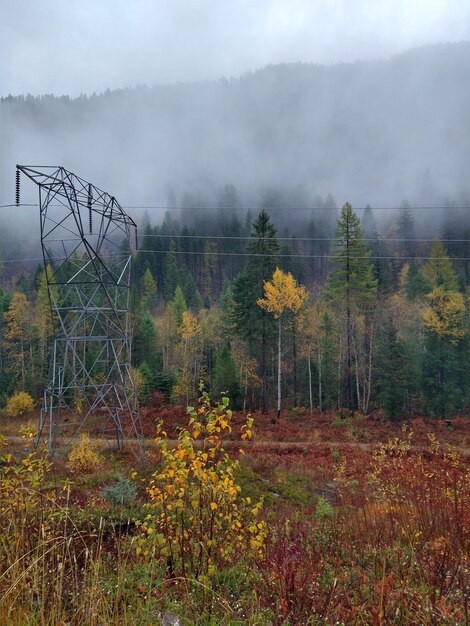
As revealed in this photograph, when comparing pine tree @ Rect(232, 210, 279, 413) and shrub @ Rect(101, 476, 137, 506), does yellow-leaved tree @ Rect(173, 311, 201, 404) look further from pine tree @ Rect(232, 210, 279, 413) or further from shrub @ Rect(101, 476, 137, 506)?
shrub @ Rect(101, 476, 137, 506)

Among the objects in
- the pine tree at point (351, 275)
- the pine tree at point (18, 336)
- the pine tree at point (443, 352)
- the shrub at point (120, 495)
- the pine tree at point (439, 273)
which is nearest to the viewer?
the shrub at point (120, 495)

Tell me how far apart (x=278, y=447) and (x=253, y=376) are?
1052 centimetres

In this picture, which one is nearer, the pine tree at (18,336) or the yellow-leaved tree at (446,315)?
the yellow-leaved tree at (446,315)

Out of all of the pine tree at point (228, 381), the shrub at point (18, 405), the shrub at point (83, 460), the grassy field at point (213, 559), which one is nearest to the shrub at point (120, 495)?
the grassy field at point (213, 559)

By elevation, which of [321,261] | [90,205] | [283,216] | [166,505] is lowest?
[166,505]

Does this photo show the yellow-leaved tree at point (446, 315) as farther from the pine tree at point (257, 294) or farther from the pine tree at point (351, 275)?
the pine tree at point (257, 294)

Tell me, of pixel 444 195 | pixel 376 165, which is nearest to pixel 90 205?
pixel 444 195

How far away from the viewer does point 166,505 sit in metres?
3.72

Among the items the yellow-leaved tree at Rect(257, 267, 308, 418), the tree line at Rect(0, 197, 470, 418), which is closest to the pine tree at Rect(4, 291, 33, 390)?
the tree line at Rect(0, 197, 470, 418)

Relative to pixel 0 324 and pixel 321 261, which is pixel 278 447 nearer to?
pixel 0 324

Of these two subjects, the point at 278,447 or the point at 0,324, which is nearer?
the point at 278,447

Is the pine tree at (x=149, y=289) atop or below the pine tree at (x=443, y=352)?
atop

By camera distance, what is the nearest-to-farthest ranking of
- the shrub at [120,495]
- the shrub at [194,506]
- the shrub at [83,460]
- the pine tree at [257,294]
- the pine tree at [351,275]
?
the shrub at [194,506], the shrub at [120,495], the shrub at [83,460], the pine tree at [351,275], the pine tree at [257,294]

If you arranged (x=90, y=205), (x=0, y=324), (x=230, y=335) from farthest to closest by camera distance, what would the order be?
(x=0, y=324)
(x=230, y=335)
(x=90, y=205)
